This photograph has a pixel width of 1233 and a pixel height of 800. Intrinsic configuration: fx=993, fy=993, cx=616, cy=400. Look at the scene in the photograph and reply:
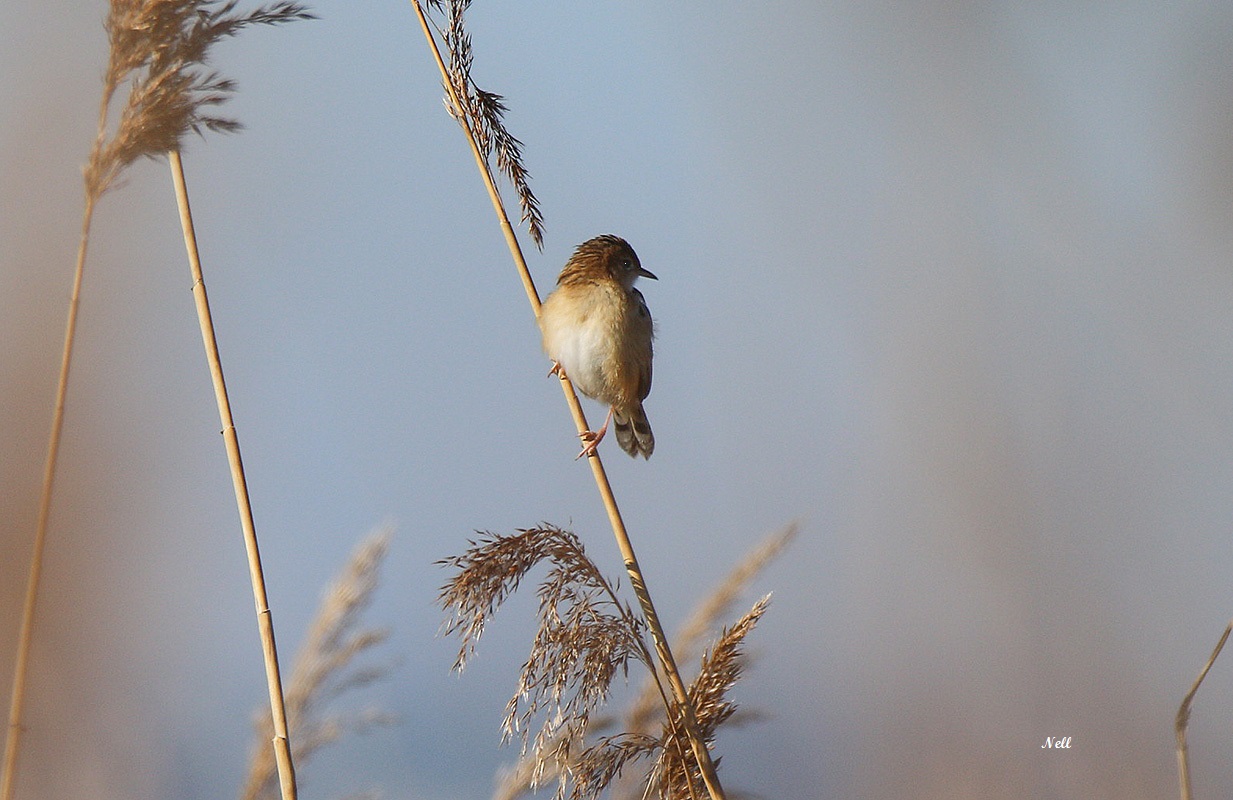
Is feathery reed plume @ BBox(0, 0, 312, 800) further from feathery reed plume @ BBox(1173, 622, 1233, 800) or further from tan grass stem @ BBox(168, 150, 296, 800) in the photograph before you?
feathery reed plume @ BBox(1173, 622, 1233, 800)

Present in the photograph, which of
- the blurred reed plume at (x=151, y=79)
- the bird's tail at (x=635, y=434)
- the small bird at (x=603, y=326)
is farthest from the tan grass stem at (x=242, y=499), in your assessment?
the bird's tail at (x=635, y=434)

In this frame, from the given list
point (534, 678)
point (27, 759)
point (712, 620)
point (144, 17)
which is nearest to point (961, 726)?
point (712, 620)

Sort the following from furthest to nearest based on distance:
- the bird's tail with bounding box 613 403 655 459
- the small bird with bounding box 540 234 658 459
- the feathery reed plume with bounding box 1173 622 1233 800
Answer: the bird's tail with bounding box 613 403 655 459
the small bird with bounding box 540 234 658 459
the feathery reed plume with bounding box 1173 622 1233 800

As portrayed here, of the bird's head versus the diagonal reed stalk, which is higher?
the bird's head

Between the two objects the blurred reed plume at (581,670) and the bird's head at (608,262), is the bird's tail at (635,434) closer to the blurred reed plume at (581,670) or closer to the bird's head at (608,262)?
the bird's head at (608,262)

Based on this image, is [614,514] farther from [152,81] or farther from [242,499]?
[152,81]

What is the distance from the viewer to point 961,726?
2.95 metres

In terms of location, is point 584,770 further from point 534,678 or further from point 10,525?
point 10,525

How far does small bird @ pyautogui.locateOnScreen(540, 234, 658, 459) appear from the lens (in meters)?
3.17

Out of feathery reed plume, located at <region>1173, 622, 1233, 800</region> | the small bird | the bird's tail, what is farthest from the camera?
the bird's tail

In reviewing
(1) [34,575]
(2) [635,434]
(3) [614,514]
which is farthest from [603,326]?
(1) [34,575]

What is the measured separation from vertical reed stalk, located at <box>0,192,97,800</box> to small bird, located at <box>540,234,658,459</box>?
1.48m

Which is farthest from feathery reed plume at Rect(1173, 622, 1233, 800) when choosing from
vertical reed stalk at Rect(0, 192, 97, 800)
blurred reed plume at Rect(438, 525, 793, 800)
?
vertical reed stalk at Rect(0, 192, 97, 800)

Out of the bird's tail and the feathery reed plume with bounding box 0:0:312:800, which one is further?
the bird's tail
